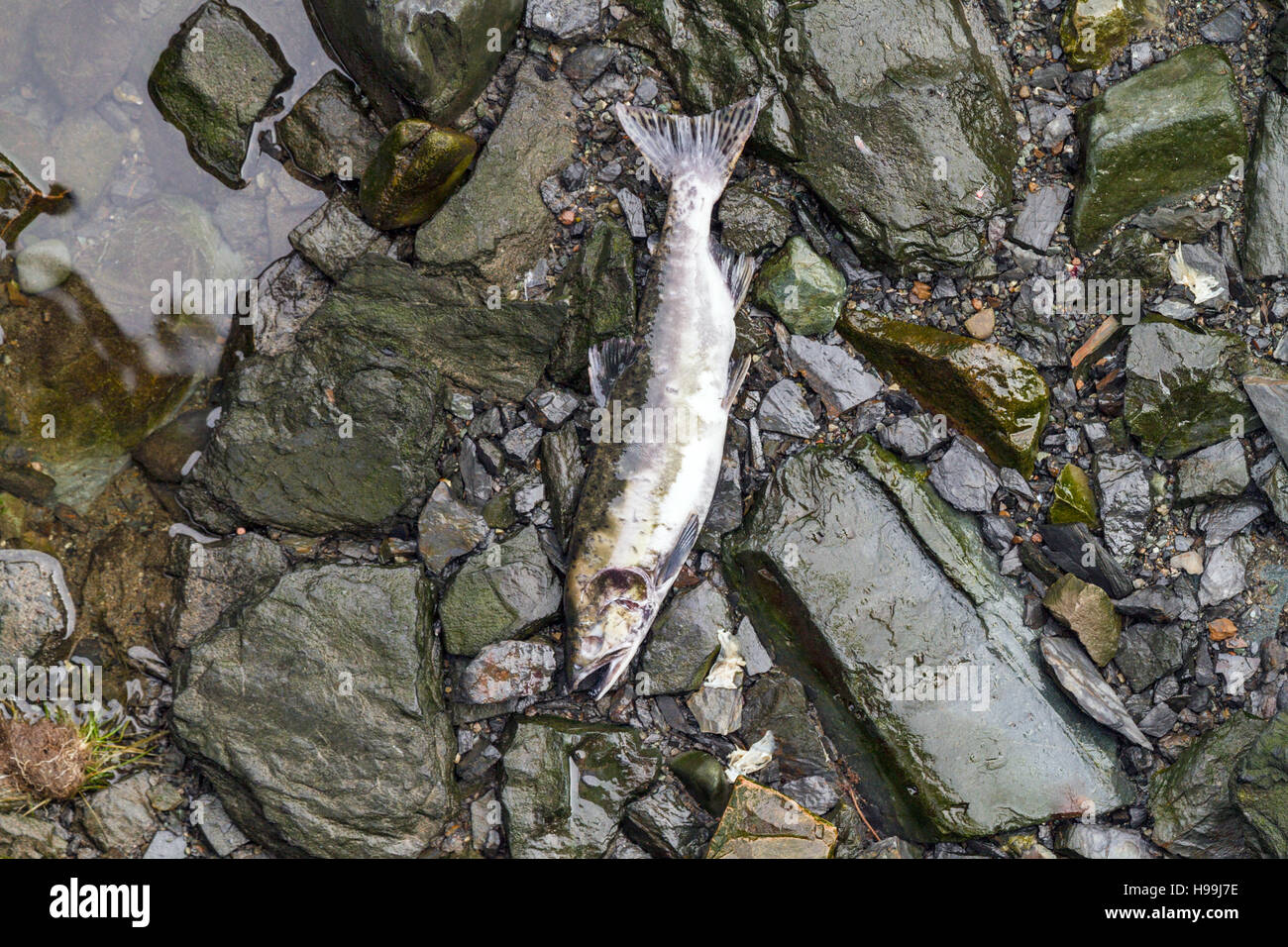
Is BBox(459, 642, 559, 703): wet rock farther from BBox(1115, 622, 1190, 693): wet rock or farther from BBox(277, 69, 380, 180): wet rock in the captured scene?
BBox(1115, 622, 1190, 693): wet rock

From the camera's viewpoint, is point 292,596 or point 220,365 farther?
point 220,365

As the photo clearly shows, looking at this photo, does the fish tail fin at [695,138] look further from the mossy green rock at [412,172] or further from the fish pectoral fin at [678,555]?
the fish pectoral fin at [678,555]

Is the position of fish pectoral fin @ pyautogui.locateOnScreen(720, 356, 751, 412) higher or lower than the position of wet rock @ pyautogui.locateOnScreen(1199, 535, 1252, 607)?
higher

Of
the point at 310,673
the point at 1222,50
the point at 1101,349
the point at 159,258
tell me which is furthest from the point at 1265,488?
the point at 159,258

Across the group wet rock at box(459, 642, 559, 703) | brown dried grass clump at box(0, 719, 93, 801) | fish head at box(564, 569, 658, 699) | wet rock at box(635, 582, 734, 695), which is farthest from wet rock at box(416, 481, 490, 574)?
brown dried grass clump at box(0, 719, 93, 801)

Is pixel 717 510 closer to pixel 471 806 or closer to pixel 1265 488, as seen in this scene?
pixel 471 806

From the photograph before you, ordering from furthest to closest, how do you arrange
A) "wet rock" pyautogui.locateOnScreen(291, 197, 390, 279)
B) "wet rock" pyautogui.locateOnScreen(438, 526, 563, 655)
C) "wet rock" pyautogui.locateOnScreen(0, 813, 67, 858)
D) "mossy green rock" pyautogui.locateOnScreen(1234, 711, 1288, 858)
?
"wet rock" pyautogui.locateOnScreen(291, 197, 390, 279), "wet rock" pyautogui.locateOnScreen(438, 526, 563, 655), "wet rock" pyautogui.locateOnScreen(0, 813, 67, 858), "mossy green rock" pyautogui.locateOnScreen(1234, 711, 1288, 858)
